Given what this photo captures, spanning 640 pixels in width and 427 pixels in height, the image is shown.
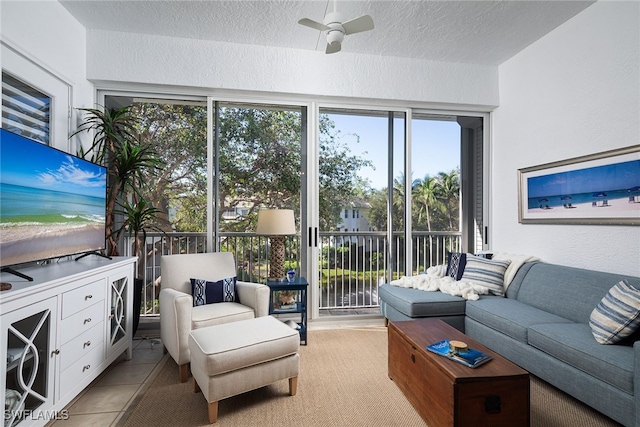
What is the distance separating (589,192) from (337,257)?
2.48 meters

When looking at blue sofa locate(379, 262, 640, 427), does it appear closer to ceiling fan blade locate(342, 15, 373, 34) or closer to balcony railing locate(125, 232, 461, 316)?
balcony railing locate(125, 232, 461, 316)

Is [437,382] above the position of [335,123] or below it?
below

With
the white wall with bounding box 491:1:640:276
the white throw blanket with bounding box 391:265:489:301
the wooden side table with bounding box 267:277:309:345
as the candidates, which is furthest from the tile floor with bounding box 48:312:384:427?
the white wall with bounding box 491:1:640:276

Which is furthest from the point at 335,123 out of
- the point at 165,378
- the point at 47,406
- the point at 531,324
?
the point at 47,406

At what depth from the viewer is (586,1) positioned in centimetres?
264

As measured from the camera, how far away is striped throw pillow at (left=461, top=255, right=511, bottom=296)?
3.07 meters

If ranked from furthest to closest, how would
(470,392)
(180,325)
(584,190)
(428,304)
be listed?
1. (428,304)
2. (584,190)
3. (180,325)
4. (470,392)

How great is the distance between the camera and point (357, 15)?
2.81 m

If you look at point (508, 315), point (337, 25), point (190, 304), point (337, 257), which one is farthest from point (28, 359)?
point (508, 315)

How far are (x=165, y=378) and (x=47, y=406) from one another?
0.75 meters

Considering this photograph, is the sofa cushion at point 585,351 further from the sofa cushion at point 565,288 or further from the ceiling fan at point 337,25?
the ceiling fan at point 337,25

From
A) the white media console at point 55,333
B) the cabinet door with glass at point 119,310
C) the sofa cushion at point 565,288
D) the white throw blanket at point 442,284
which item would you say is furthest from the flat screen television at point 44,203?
the sofa cushion at point 565,288

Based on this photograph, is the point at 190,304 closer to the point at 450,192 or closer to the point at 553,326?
the point at 553,326

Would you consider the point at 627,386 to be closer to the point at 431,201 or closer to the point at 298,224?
the point at 431,201
